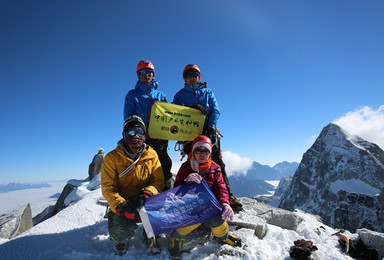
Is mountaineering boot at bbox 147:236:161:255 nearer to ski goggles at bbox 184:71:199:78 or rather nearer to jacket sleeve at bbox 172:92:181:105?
jacket sleeve at bbox 172:92:181:105

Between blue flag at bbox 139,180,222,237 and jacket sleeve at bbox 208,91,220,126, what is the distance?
232 cm

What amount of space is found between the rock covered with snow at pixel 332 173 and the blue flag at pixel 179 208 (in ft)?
473

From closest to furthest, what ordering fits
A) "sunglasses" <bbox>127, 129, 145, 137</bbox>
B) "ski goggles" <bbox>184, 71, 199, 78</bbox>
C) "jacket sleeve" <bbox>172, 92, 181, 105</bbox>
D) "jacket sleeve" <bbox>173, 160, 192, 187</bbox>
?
"sunglasses" <bbox>127, 129, 145, 137</bbox> < "jacket sleeve" <bbox>173, 160, 192, 187</bbox> < "ski goggles" <bbox>184, 71, 199, 78</bbox> < "jacket sleeve" <bbox>172, 92, 181, 105</bbox>

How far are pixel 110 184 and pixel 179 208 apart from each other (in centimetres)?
162

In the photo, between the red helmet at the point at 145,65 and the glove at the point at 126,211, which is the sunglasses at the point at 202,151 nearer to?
the glove at the point at 126,211

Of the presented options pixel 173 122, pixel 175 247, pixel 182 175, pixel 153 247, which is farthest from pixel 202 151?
pixel 153 247

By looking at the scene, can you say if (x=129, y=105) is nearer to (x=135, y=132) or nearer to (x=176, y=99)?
(x=176, y=99)

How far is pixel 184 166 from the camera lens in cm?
450

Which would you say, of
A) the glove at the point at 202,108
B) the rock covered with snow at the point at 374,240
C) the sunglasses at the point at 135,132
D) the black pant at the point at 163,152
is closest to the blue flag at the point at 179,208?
the sunglasses at the point at 135,132

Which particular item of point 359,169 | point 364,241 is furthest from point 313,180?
point 364,241

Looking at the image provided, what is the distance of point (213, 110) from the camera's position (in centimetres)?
595

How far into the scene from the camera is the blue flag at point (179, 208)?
11.6ft

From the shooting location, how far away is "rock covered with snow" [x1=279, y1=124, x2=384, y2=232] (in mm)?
136875

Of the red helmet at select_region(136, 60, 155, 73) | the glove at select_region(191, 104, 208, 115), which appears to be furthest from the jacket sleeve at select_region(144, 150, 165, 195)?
the red helmet at select_region(136, 60, 155, 73)
